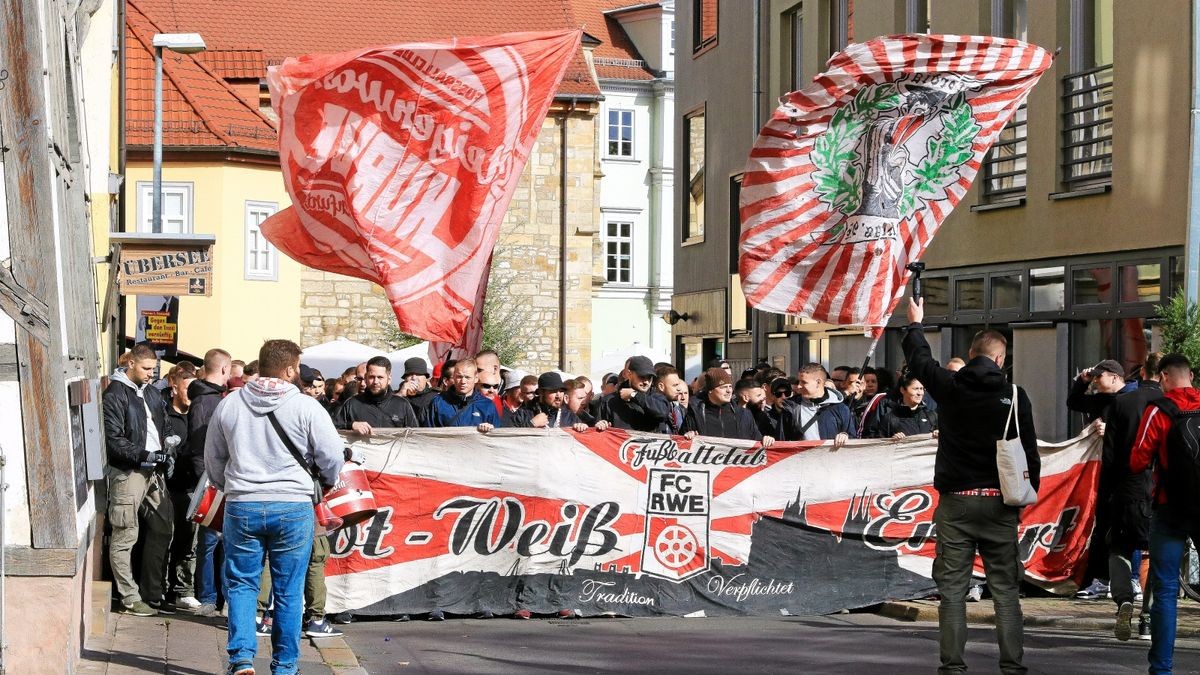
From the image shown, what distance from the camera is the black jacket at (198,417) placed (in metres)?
13.1

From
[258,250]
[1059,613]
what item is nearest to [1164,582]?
[1059,613]

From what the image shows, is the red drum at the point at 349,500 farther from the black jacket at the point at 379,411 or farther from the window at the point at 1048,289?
the window at the point at 1048,289

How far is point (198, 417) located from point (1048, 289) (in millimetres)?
10464

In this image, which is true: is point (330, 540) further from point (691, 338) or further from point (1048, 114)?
point (691, 338)

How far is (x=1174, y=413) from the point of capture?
32.1 ft

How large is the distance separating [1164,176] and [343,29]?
1799 inches

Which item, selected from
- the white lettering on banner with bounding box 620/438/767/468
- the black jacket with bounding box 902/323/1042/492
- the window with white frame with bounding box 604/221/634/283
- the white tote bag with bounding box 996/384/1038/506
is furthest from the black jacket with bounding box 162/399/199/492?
the window with white frame with bounding box 604/221/634/283

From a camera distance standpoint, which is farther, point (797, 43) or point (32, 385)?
point (797, 43)

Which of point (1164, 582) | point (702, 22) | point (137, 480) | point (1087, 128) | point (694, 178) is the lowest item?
point (1164, 582)

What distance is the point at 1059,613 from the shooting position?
12719mm

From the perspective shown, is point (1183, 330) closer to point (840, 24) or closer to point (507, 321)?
point (840, 24)

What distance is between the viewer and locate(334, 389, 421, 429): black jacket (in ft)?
45.4

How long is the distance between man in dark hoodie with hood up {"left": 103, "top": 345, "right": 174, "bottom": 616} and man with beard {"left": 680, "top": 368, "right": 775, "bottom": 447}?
3841 mm

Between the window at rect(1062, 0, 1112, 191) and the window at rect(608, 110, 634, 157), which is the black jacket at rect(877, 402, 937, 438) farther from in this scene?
the window at rect(608, 110, 634, 157)
